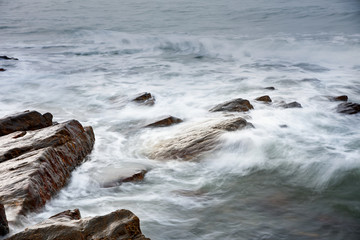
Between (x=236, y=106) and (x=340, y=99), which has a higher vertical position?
(x=236, y=106)

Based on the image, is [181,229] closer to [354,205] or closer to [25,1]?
[354,205]

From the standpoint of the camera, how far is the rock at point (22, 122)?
470 centimetres

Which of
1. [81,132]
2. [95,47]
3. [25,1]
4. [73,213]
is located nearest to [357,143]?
[81,132]

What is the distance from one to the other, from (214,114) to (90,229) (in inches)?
173

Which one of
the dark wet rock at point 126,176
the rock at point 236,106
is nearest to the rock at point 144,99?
the rock at point 236,106

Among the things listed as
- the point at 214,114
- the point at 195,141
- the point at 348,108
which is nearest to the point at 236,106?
the point at 214,114

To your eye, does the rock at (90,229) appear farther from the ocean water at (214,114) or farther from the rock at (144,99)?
the rock at (144,99)

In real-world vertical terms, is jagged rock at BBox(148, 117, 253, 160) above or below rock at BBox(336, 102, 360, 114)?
above

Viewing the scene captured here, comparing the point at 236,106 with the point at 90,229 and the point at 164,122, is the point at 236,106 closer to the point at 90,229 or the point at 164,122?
the point at 164,122

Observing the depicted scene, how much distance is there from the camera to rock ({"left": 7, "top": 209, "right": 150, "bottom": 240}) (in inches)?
84.8

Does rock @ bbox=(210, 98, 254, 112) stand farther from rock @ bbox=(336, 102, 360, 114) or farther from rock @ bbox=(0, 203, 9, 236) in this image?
rock @ bbox=(0, 203, 9, 236)

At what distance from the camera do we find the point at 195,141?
15.5ft

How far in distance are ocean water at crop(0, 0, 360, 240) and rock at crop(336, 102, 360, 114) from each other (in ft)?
0.50

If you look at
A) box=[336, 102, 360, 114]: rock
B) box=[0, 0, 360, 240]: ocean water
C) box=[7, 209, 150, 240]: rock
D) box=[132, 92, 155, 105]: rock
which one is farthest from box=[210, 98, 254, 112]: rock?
box=[7, 209, 150, 240]: rock
